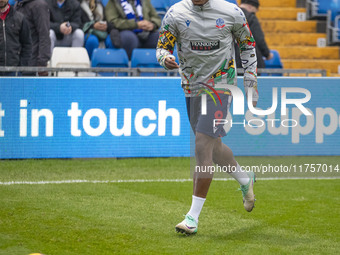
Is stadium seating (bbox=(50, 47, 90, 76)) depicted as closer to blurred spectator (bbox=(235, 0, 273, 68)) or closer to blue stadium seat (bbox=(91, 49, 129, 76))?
blue stadium seat (bbox=(91, 49, 129, 76))

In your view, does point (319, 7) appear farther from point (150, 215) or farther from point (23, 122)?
point (150, 215)

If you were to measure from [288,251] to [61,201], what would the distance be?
2857mm

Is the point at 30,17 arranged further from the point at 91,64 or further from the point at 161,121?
the point at 161,121

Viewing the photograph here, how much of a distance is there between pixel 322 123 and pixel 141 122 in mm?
2723

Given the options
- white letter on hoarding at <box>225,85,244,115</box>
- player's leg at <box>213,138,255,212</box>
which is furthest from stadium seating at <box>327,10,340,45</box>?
player's leg at <box>213,138,255,212</box>

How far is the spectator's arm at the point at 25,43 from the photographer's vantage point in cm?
1095

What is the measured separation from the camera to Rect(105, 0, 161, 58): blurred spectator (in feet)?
42.7

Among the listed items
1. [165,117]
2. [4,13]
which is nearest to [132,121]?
[165,117]

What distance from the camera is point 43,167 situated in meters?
9.82

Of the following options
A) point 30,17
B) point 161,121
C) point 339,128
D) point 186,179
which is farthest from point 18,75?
point 339,128

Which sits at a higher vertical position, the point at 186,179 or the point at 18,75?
the point at 18,75

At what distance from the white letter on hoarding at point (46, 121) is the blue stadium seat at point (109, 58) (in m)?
2.45

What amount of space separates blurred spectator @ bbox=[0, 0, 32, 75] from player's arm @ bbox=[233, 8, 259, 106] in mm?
5660

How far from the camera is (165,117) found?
34.2ft
